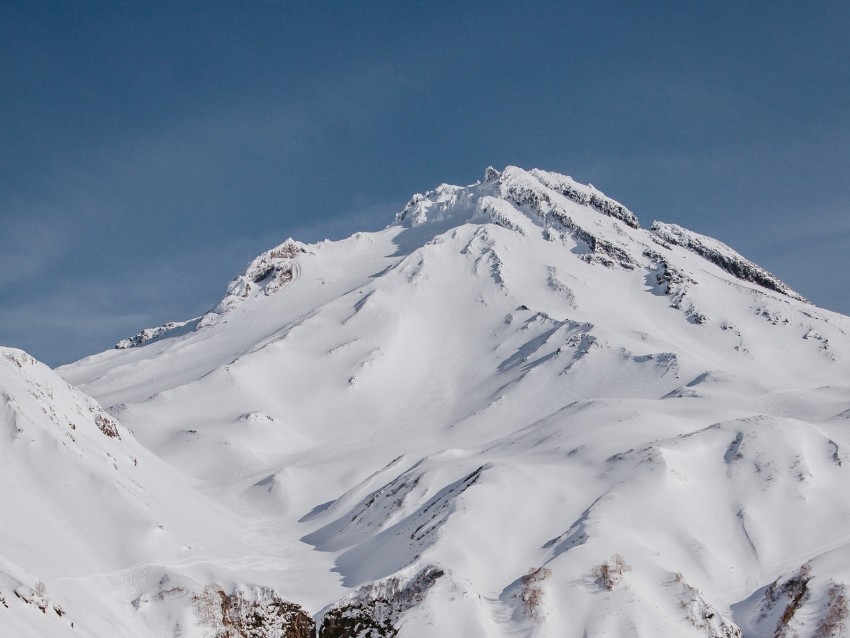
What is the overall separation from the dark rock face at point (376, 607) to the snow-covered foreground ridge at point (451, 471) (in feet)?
0.40

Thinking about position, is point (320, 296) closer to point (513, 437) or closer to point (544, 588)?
point (513, 437)

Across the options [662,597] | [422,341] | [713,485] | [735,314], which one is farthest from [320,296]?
[662,597]

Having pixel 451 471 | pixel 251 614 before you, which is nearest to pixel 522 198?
pixel 451 471

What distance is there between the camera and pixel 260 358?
119812 mm

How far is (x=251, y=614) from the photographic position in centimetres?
4497

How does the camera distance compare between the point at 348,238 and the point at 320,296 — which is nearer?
the point at 320,296

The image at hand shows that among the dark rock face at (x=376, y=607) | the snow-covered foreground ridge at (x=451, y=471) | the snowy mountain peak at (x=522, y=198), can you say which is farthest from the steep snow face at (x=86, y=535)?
the snowy mountain peak at (x=522, y=198)

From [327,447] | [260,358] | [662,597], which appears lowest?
[662,597]

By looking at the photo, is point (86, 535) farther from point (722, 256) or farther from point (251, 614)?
point (722, 256)

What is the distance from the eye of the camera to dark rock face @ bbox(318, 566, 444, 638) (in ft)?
147

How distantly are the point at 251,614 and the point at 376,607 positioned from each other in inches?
262

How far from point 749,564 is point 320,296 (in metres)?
107

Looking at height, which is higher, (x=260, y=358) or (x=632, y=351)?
(x=260, y=358)

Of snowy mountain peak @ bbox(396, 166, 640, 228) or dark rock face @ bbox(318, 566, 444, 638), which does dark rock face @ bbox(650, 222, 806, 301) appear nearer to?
snowy mountain peak @ bbox(396, 166, 640, 228)
